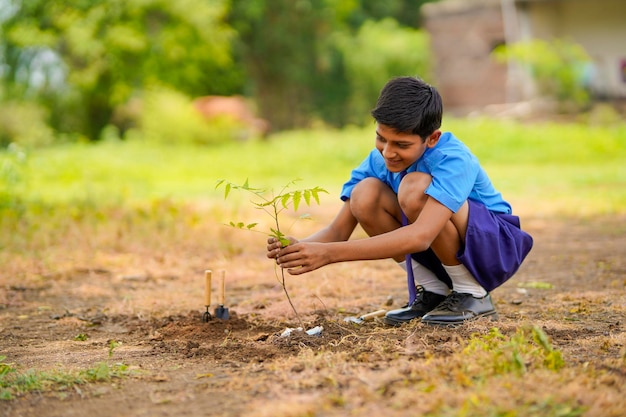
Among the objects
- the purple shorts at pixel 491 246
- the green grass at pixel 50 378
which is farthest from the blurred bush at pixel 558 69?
the green grass at pixel 50 378

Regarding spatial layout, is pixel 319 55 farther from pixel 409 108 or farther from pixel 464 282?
pixel 409 108

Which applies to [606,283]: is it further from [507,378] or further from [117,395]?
[117,395]

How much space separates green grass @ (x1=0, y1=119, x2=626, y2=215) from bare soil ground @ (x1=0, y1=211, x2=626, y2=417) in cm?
310

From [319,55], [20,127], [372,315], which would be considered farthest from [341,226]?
[319,55]

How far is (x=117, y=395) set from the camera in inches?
112

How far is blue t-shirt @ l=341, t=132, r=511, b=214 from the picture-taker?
11.4 ft

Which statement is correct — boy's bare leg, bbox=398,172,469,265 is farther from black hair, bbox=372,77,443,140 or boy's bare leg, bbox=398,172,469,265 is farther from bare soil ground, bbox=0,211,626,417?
bare soil ground, bbox=0,211,626,417

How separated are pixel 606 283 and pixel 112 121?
953 inches

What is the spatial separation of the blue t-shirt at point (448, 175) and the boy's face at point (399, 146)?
5 cm

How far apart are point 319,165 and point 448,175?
11.0 metres

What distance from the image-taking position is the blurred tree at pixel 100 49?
23312 mm

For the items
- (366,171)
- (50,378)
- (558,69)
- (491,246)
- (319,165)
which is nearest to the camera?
(50,378)

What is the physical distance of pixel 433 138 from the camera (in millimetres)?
3615

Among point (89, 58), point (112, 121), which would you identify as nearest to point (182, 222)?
point (89, 58)
